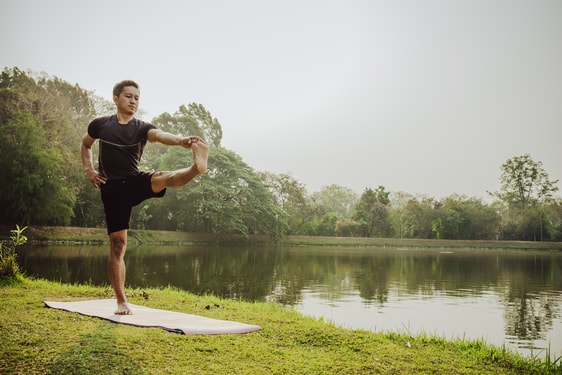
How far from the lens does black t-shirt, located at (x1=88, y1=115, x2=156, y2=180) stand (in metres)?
4.45

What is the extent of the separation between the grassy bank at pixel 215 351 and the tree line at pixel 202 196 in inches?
1031

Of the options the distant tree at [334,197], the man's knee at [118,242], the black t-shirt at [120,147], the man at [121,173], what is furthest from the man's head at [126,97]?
the distant tree at [334,197]

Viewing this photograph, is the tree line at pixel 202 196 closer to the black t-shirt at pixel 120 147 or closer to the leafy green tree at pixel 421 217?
Result: the leafy green tree at pixel 421 217

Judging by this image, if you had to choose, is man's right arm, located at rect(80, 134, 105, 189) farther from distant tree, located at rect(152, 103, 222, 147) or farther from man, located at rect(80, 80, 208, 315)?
distant tree, located at rect(152, 103, 222, 147)

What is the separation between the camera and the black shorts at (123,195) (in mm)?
4379

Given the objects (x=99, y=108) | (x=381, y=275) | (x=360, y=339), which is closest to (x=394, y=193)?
(x=99, y=108)

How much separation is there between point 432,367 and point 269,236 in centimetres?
4133

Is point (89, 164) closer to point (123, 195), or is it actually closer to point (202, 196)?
point (123, 195)

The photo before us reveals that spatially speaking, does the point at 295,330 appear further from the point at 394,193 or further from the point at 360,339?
the point at 394,193

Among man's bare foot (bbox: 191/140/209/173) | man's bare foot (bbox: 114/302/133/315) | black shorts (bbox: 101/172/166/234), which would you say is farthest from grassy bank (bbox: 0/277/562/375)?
man's bare foot (bbox: 191/140/209/173)

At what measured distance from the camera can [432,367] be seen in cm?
372

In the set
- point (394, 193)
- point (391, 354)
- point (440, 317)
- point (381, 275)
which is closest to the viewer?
point (391, 354)

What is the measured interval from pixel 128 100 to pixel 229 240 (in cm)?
3802

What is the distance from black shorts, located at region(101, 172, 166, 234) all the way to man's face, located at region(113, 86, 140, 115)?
777mm
